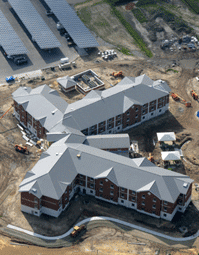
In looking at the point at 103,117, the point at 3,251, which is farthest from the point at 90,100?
the point at 3,251

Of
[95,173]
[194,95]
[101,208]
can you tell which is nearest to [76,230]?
[101,208]

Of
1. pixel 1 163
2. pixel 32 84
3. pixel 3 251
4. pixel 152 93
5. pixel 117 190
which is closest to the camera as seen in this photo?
pixel 3 251

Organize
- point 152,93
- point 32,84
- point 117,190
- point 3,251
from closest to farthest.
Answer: point 3,251 < point 117,190 < point 152,93 < point 32,84

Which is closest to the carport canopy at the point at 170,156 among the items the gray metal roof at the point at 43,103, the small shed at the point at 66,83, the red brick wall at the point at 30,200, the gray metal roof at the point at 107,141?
the gray metal roof at the point at 107,141

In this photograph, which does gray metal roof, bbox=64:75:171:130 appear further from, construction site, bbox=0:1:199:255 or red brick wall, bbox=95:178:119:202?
red brick wall, bbox=95:178:119:202

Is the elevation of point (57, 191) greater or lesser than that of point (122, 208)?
greater

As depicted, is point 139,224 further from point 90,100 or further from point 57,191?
point 90,100

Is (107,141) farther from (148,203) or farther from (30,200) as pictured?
(30,200)
